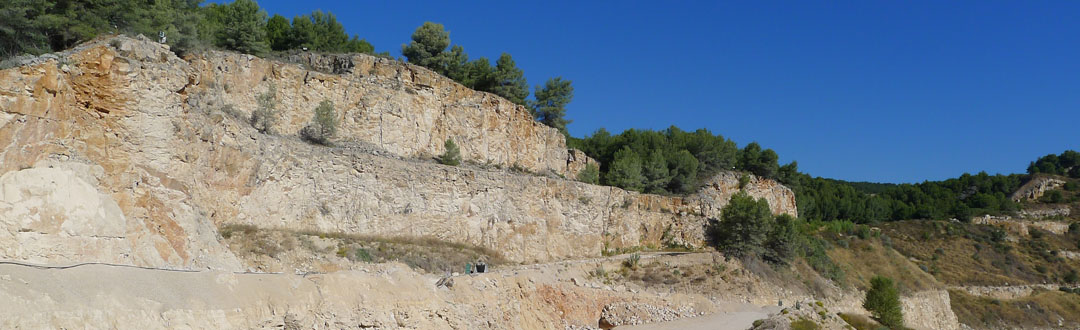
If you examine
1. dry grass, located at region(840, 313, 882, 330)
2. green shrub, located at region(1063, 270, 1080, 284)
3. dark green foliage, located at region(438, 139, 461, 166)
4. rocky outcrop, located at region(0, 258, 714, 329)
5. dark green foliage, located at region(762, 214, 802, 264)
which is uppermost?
dark green foliage, located at region(438, 139, 461, 166)

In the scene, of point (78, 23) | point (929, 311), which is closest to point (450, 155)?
point (78, 23)

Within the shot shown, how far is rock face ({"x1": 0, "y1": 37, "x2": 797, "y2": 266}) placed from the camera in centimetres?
1514

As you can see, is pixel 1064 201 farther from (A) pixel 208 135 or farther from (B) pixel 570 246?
(A) pixel 208 135

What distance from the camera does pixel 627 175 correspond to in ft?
150

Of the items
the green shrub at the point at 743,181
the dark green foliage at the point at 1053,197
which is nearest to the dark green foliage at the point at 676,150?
the green shrub at the point at 743,181

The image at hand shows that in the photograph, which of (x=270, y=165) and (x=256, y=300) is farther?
(x=270, y=165)

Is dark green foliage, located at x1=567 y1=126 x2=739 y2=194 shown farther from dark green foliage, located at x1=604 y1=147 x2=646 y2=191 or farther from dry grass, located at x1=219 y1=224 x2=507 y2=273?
dry grass, located at x1=219 y1=224 x2=507 y2=273

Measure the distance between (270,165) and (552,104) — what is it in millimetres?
30847

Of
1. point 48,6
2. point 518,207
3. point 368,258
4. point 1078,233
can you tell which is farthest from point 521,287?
point 1078,233

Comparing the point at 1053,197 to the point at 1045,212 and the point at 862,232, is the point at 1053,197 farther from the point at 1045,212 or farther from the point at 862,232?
the point at 862,232

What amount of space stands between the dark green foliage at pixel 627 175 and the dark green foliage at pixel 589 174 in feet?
3.06

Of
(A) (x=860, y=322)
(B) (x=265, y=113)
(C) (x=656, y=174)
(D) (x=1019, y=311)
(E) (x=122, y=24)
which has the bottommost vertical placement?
(A) (x=860, y=322)

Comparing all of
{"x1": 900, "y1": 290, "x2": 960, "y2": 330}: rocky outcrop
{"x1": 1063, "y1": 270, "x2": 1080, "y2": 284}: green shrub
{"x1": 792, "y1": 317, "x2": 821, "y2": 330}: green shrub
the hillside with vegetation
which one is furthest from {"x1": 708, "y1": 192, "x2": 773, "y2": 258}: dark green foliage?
{"x1": 1063, "y1": 270, "x2": 1080, "y2": 284}: green shrub

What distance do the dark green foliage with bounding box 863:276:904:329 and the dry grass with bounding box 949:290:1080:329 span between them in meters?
13.4
